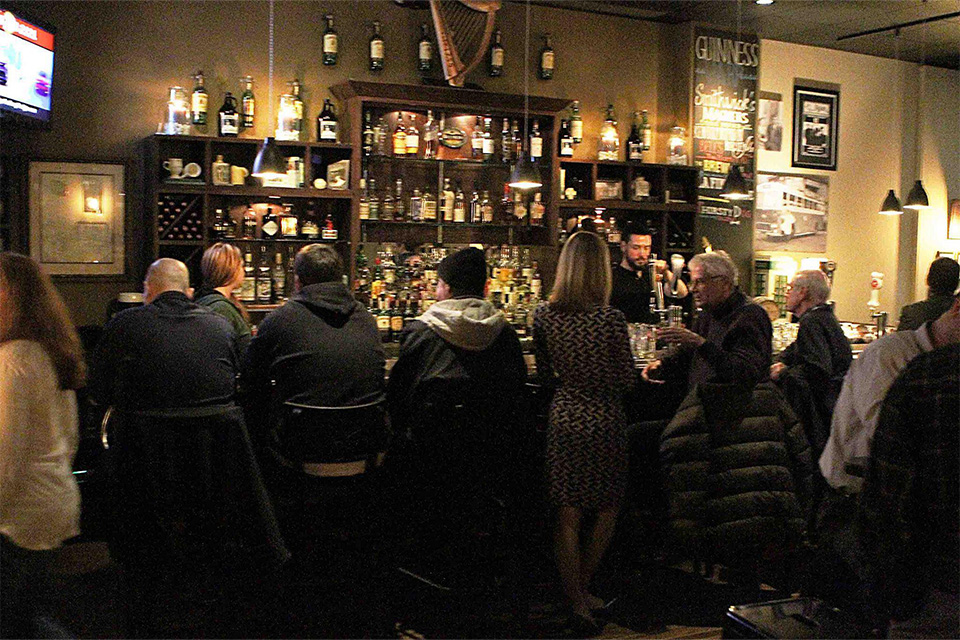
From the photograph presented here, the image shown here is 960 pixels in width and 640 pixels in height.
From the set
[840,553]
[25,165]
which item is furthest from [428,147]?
[840,553]

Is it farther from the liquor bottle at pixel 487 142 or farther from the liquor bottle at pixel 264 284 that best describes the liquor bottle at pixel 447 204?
the liquor bottle at pixel 264 284

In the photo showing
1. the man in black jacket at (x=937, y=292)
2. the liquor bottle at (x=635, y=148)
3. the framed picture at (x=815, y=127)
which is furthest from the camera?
the framed picture at (x=815, y=127)

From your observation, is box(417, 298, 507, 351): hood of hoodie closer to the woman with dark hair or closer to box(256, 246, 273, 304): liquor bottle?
the woman with dark hair

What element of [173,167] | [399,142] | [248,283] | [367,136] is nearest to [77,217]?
[173,167]

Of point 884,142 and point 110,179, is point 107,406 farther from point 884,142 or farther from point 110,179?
point 884,142

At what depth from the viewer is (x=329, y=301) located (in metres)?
3.74

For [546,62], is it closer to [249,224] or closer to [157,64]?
[249,224]

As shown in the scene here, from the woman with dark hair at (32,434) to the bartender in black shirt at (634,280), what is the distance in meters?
3.61

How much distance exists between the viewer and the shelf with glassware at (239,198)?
6.34 meters

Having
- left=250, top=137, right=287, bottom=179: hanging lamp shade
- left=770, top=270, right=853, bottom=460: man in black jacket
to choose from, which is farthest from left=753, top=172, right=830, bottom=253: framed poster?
left=250, top=137, right=287, bottom=179: hanging lamp shade

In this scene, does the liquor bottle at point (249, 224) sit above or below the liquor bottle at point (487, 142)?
below

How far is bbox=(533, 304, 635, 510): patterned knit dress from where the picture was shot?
371 centimetres

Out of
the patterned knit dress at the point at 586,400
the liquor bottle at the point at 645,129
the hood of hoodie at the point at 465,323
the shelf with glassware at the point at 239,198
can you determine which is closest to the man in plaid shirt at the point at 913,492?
the patterned knit dress at the point at 586,400

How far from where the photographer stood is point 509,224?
297 inches
